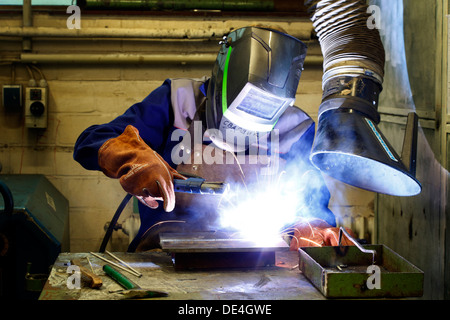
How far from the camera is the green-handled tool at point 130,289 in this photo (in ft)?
4.18

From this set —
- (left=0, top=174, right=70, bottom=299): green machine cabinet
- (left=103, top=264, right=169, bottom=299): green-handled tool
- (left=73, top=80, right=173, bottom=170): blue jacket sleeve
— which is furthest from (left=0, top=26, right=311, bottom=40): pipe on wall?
(left=103, top=264, right=169, bottom=299): green-handled tool

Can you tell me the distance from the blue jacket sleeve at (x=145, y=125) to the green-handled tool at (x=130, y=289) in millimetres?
616

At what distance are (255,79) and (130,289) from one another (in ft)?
2.77

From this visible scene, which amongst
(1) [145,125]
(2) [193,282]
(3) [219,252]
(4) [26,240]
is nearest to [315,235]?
(3) [219,252]

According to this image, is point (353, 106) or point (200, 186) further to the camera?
point (200, 186)

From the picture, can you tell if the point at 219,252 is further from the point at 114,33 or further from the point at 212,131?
the point at 114,33

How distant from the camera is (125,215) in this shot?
11.0 ft

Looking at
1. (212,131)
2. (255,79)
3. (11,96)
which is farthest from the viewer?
(11,96)

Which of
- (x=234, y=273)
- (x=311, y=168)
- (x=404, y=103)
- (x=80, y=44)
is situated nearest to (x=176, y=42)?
(x=80, y=44)

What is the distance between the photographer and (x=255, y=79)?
172 cm

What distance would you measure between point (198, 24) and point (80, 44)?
808mm

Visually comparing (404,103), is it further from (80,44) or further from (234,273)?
A: (80,44)

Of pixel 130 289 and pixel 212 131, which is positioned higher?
pixel 212 131

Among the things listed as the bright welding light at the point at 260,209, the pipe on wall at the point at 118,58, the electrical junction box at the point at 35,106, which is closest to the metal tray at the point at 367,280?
the bright welding light at the point at 260,209
